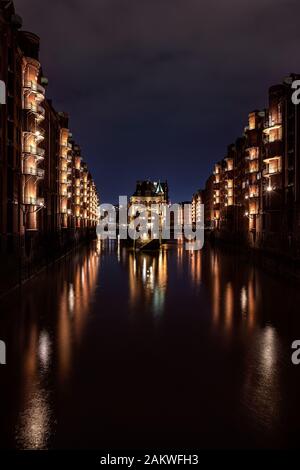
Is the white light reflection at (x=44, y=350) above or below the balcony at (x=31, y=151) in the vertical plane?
below

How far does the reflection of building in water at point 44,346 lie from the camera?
8.75 metres

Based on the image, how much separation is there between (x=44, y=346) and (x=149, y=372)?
4.77 m

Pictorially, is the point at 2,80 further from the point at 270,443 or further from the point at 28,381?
the point at 270,443

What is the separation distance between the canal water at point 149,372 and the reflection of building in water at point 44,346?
4 centimetres

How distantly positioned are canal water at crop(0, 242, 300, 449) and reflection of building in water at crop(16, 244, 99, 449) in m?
0.04

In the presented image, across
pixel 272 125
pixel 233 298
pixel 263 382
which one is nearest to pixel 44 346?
pixel 263 382

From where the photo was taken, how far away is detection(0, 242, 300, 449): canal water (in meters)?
8.47

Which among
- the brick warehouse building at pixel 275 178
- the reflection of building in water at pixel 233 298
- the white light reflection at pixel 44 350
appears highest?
the brick warehouse building at pixel 275 178

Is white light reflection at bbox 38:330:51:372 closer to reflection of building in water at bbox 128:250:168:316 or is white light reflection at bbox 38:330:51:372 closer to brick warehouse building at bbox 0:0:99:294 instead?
reflection of building in water at bbox 128:250:168:316

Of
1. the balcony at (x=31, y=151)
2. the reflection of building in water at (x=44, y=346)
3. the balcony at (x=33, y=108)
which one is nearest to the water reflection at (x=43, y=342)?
the reflection of building in water at (x=44, y=346)

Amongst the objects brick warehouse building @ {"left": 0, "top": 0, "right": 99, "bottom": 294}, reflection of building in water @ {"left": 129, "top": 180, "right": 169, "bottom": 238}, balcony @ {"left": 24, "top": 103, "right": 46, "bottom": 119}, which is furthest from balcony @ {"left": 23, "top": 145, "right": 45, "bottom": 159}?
reflection of building in water @ {"left": 129, "top": 180, "right": 169, "bottom": 238}

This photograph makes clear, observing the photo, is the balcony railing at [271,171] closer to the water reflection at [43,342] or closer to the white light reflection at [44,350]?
the water reflection at [43,342]

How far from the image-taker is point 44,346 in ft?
47.6
